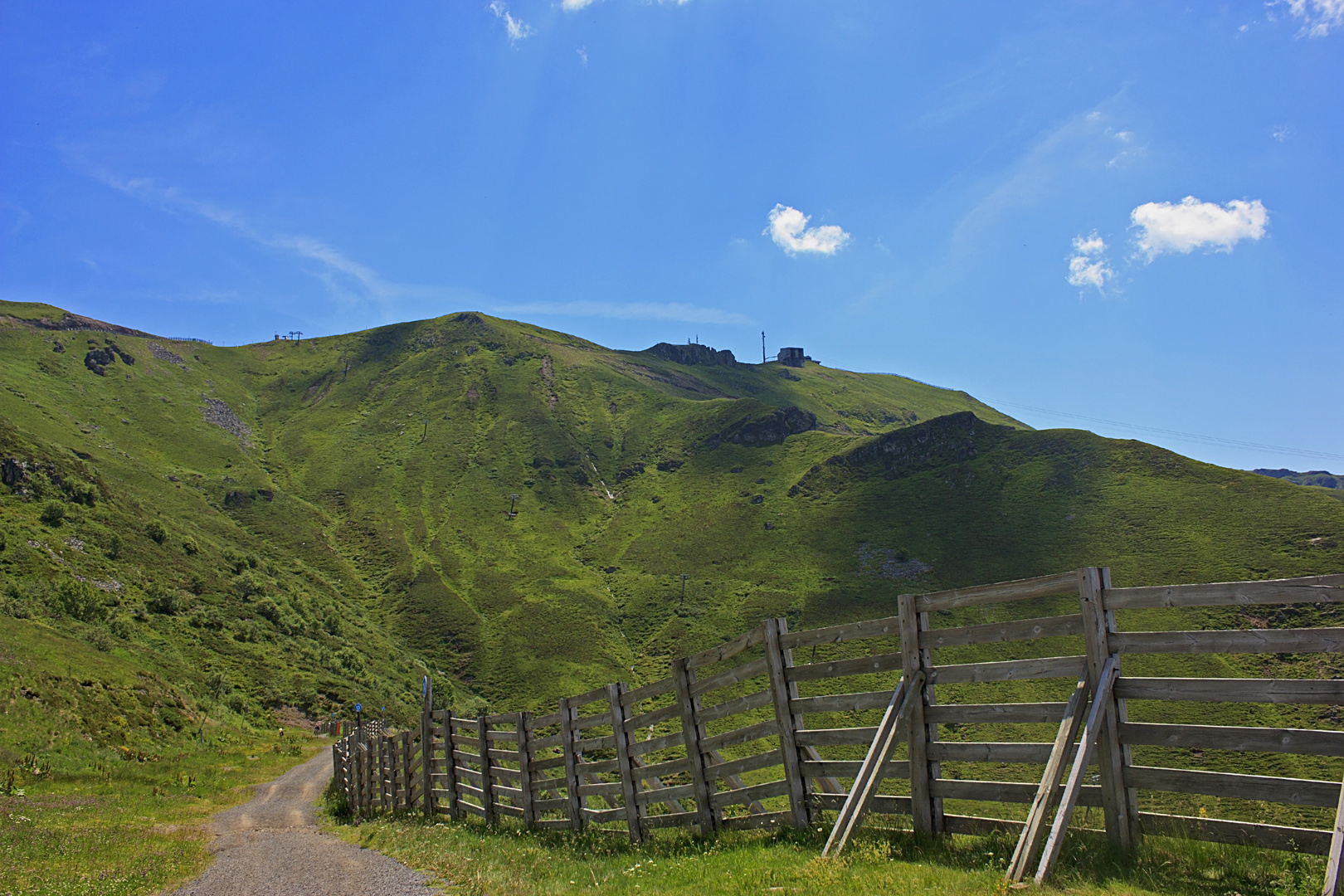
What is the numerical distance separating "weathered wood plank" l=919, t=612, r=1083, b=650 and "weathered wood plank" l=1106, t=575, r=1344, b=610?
1.35 feet

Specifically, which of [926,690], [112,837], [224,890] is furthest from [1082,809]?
[112,837]

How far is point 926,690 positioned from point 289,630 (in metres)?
95.9

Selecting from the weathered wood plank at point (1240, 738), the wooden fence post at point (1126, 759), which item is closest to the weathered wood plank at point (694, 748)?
the wooden fence post at point (1126, 759)

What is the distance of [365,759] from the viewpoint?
21.0 m

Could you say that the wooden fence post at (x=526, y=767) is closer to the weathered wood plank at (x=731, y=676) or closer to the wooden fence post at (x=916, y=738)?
the weathered wood plank at (x=731, y=676)

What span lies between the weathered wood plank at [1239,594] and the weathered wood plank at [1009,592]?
33cm

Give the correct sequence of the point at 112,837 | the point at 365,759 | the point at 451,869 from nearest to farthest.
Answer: the point at 451,869 < the point at 112,837 < the point at 365,759

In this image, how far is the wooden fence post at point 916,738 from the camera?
7180 millimetres

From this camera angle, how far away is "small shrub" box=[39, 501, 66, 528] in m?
72.5

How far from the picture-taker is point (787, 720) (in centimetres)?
834

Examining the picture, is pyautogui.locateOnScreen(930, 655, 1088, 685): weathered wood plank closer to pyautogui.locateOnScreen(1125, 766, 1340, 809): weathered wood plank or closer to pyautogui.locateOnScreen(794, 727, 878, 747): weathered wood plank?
pyautogui.locateOnScreen(1125, 766, 1340, 809): weathered wood plank

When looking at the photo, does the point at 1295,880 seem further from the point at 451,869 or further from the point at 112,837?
the point at 112,837

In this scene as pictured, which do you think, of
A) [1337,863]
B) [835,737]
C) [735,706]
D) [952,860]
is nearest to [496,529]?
[735,706]

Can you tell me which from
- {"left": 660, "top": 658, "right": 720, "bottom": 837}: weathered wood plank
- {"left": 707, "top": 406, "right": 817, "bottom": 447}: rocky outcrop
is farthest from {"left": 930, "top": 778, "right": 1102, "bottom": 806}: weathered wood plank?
{"left": 707, "top": 406, "right": 817, "bottom": 447}: rocky outcrop
